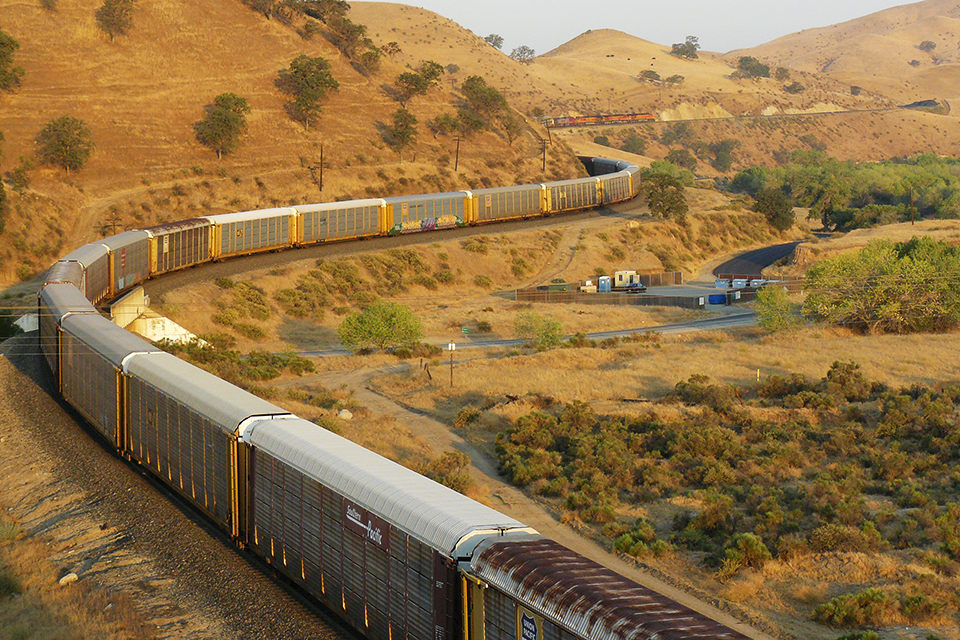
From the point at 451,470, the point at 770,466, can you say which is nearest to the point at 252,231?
the point at 451,470

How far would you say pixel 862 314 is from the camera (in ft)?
194

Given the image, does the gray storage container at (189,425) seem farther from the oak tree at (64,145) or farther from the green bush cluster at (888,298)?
the oak tree at (64,145)

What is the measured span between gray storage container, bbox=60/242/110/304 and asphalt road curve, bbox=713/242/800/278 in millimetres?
60219

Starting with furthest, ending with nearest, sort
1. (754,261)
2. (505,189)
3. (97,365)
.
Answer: (754,261)
(505,189)
(97,365)

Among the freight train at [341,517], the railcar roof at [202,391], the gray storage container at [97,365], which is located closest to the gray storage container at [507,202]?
the freight train at [341,517]

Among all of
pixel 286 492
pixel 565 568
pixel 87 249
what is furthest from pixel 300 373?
pixel 565 568

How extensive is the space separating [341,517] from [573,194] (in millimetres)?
79774

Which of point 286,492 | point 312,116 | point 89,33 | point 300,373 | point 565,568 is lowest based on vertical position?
point 300,373

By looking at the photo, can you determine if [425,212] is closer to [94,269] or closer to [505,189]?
[505,189]

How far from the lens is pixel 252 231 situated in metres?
65.4

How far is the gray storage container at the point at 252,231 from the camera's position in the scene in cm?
6331

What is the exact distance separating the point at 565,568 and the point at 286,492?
296 inches

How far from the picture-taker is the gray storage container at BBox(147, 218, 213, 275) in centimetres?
5656

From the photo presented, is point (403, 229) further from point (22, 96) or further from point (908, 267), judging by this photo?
point (22, 96)
